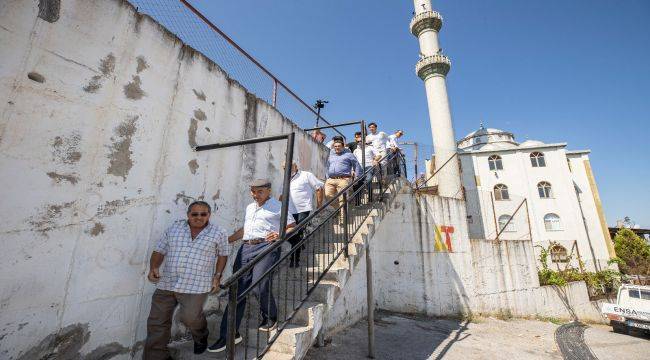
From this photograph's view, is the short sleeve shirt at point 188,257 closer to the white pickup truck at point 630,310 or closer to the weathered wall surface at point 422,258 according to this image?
the weathered wall surface at point 422,258

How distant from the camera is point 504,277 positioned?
30.7 feet

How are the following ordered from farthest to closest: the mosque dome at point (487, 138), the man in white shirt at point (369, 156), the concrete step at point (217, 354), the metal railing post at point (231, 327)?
the mosque dome at point (487, 138)
the man in white shirt at point (369, 156)
the concrete step at point (217, 354)
the metal railing post at point (231, 327)

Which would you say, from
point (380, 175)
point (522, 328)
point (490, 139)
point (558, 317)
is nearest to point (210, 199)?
point (380, 175)

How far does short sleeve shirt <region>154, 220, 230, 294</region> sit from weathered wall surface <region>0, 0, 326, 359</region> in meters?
0.49

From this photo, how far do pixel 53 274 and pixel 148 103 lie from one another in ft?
6.63

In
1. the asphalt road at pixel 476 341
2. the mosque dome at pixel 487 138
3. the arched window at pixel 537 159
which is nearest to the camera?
the asphalt road at pixel 476 341

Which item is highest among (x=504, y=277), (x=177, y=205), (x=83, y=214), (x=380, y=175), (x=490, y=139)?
(x=490, y=139)

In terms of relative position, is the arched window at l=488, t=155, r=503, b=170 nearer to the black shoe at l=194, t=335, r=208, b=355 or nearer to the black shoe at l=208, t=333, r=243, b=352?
the black shoe at l=208, t=333, r=243, b=352

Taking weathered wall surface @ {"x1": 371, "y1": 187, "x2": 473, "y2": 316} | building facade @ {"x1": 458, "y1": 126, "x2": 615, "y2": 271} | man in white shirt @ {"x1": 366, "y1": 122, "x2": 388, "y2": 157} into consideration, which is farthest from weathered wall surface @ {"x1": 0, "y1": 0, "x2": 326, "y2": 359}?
building facade @ {"x1": 458, "y1": 126, "x2": 615, "y2": 271}

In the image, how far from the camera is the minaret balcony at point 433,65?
67.9 feet

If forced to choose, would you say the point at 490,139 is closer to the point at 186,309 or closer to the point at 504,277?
the point at 504,277

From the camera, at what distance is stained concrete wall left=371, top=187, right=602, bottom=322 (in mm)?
8812

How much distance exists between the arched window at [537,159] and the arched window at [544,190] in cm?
171

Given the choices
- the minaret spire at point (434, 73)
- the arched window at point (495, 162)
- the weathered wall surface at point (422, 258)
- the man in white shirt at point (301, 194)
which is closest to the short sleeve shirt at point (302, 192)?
the man in white shirt at point (301, 194)
